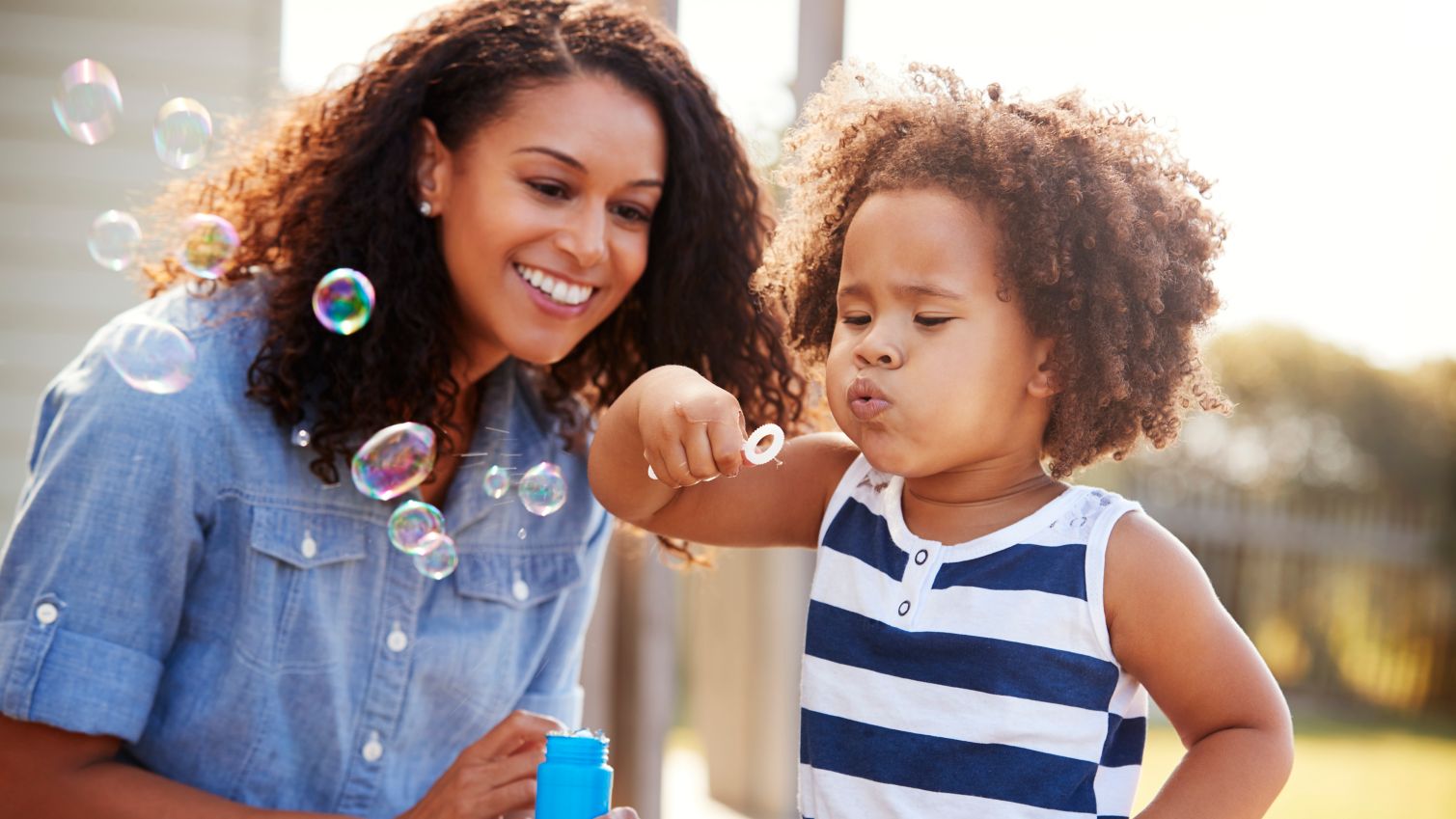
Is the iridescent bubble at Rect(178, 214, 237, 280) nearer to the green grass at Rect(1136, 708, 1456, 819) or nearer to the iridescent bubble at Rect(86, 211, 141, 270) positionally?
the iridescent bubble at Rect(86, 211, 141, 270)

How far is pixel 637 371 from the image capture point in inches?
84.2

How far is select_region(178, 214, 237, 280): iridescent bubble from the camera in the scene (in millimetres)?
1817

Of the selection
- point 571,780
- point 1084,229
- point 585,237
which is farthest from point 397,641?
point 1084,229

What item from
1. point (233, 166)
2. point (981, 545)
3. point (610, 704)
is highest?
point (233, 166)

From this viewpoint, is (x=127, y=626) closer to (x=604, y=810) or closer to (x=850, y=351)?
(x=604, y=810)

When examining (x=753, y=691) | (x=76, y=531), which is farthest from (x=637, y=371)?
(x=753, y=691)

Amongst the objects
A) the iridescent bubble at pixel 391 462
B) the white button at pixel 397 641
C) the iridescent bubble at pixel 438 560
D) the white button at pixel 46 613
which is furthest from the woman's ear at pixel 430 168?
the white button at pixel 46 613

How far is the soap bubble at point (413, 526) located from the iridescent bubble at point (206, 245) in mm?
400

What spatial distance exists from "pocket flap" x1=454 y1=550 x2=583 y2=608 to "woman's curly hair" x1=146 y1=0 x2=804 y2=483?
18 cm

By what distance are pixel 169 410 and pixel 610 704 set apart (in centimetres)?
153

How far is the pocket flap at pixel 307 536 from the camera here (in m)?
1.81

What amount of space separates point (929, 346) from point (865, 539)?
9.8 inches

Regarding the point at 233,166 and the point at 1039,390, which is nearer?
the point at 1039,390

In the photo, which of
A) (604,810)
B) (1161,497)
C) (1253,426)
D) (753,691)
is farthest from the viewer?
(1253,426)
